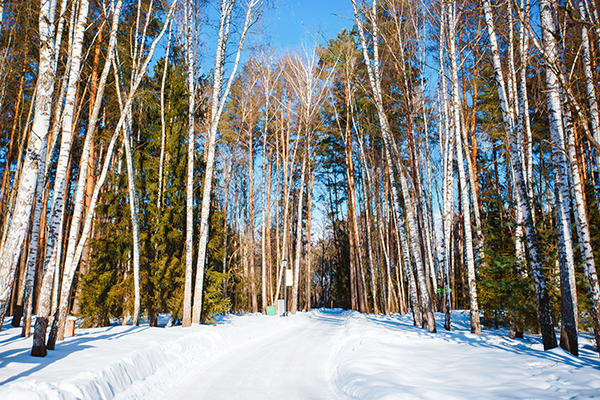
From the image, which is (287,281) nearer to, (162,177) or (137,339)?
(162,177)

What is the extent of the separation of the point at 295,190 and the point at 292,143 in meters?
4.86

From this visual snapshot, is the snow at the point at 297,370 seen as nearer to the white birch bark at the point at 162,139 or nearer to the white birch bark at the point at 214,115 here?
the white birch bark at the point at 214,115

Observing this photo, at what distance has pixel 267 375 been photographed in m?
5.81

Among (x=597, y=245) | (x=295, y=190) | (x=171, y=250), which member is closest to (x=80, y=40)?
(x=171, y=250)

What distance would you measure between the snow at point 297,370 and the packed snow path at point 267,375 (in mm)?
17

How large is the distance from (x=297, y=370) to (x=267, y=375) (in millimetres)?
710

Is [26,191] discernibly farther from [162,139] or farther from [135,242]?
[162,139]

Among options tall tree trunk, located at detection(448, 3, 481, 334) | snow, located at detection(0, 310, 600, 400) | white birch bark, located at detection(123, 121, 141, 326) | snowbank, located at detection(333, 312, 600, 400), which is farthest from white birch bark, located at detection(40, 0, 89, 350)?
tall tree trunk, located at detection(448, 3, 481, 334)

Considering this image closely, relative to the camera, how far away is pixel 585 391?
12.3 ft

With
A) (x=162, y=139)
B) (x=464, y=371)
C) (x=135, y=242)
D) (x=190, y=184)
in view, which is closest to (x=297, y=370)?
(x=464, y=371)

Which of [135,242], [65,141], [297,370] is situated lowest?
[297,370]

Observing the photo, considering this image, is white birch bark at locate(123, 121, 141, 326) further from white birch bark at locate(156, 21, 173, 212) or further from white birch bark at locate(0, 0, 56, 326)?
white birch bark at locate(0, 0, 56, 326)

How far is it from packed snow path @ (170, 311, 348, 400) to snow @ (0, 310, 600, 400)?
2cm

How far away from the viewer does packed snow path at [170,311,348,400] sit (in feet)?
15.6
